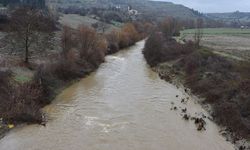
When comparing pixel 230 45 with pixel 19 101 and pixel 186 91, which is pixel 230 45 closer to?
pixel 186 91

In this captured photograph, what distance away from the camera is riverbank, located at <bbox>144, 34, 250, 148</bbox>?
28375 mm

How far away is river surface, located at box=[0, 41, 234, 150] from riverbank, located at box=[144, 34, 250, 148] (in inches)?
53.0

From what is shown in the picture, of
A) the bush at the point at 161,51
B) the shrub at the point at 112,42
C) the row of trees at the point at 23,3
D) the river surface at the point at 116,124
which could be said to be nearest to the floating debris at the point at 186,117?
the river surface at the point at 116,124

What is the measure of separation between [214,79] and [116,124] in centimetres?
1544

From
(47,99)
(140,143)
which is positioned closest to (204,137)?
(140,143)

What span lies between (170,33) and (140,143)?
68.8 m

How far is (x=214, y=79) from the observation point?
38.7 meters

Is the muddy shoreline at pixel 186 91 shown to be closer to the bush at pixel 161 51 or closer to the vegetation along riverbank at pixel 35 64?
the bush at pixel 161 51

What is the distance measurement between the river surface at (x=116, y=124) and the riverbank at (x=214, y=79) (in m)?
1.35

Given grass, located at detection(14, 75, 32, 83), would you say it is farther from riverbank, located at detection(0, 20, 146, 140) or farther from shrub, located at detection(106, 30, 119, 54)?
shrub, located at detection(106, 30, 119, 54)

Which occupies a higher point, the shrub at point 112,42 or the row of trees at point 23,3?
the row of trees at point 23,3

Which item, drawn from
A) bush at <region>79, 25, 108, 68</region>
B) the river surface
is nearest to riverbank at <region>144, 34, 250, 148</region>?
the river surface

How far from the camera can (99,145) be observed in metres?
23.4

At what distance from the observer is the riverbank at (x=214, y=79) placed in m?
28.4
